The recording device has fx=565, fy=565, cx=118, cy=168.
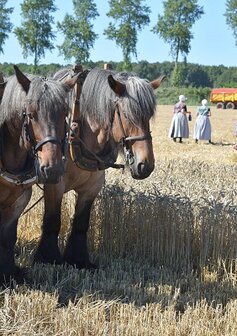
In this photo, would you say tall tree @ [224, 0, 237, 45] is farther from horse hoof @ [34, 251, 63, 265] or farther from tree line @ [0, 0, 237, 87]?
horse hoof @ [34, 251, 63, 265]

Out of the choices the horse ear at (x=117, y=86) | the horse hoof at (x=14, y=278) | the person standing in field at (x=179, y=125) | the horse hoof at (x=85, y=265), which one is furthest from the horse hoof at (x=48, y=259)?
the person standing in field at (x=179, y=125)

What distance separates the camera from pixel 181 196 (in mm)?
5719

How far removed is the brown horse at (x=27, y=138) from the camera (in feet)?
12.3

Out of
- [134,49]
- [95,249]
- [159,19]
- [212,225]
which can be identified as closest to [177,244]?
[212,225]

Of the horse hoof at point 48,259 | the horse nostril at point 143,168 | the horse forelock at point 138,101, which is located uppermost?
the horse forelock at point 138,101

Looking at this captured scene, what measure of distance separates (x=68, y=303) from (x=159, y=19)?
5745 cm

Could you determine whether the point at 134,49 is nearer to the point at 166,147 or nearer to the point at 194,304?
the point at 166,147

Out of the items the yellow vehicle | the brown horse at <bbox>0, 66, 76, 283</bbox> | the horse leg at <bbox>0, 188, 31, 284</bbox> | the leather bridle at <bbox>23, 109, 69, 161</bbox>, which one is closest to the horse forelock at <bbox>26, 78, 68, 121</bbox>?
the brown horse at <bbox>0, 66, 76, 283</bbox>

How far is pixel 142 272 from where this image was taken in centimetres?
524

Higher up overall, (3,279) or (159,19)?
(159,19)

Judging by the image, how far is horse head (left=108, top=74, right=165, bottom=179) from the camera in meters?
4.22

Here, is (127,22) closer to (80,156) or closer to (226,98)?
(226,98)

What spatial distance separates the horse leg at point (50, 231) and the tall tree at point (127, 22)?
164 feet

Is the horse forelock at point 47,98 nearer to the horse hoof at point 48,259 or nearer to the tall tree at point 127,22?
the horse hoof at point 48,259
